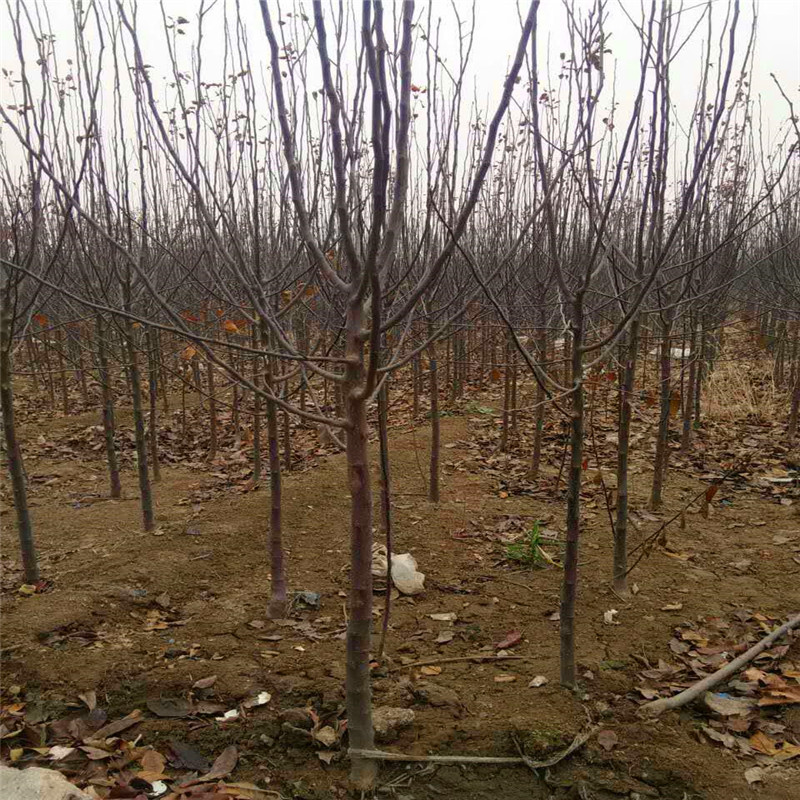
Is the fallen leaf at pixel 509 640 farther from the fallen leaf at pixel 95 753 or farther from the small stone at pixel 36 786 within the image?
the small stone at pixel 36 786

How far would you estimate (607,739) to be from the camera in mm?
2215

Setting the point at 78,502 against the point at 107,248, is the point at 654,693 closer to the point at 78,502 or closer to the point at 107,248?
the point at 107,248

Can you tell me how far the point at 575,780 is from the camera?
204 cm

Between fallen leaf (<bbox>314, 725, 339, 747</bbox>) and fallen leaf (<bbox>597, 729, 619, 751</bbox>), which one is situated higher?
fallen leaf (<bbox>314, 725, 339, 747</bbox>)

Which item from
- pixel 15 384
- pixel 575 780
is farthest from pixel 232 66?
pixel 15 384

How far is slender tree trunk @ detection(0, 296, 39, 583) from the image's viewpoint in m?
3.41

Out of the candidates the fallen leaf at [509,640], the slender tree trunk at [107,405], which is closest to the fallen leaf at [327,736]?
the fallen leaf at [509,640]

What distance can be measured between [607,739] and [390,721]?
2.44 feet

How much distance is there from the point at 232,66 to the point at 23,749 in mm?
3487

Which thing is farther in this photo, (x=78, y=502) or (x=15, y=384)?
(x=15, y=384)

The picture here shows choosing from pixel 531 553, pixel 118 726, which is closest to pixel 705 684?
Answer: pixel 531 553

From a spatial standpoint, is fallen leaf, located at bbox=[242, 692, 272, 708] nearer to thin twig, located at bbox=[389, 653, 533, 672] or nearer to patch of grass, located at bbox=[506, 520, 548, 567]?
thin twig, located at bbox=[389, 653, 533, 672]

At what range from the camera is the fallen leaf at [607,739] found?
2.19m

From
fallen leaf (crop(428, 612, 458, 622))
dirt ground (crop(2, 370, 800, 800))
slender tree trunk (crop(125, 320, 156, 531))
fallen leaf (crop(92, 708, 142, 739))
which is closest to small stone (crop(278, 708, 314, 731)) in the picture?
dirt ground (crop(2, 370, 800, 800))
